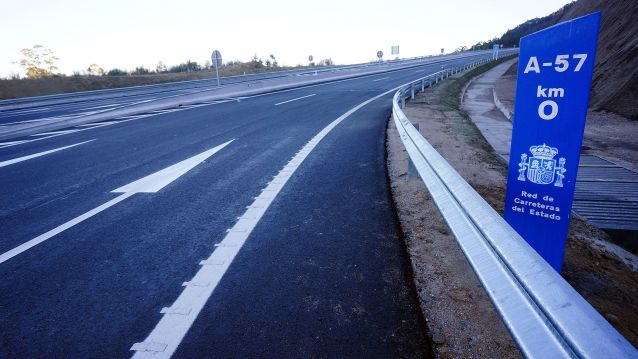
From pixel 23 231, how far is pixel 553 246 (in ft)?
16.6

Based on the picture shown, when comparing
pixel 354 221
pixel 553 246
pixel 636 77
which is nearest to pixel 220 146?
pixel 354 221

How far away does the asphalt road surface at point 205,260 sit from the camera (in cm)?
220

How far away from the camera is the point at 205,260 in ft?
10.2

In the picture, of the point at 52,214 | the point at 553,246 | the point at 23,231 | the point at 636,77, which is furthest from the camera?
the point at 636,77

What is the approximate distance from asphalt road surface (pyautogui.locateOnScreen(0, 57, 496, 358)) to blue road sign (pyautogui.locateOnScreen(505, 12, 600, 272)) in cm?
107

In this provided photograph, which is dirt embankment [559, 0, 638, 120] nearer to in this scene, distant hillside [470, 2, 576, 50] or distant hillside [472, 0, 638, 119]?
distant hillside [472, 0, 638, 119]

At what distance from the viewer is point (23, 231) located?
12.4 feet

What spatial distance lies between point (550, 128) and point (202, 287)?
2786mm

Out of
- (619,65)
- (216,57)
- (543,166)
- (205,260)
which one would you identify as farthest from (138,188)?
(216,57)

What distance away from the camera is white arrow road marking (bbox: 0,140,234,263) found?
11.3ft

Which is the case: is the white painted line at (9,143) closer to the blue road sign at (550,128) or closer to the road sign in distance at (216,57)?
the blue road sign at (550,128)

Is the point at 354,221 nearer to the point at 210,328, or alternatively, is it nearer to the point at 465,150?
the point at 210,328

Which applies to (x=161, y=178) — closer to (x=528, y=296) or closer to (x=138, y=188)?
(x=138, y=188)

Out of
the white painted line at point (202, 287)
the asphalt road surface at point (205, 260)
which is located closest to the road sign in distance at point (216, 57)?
the asphalt road surface at point (205, 260)
